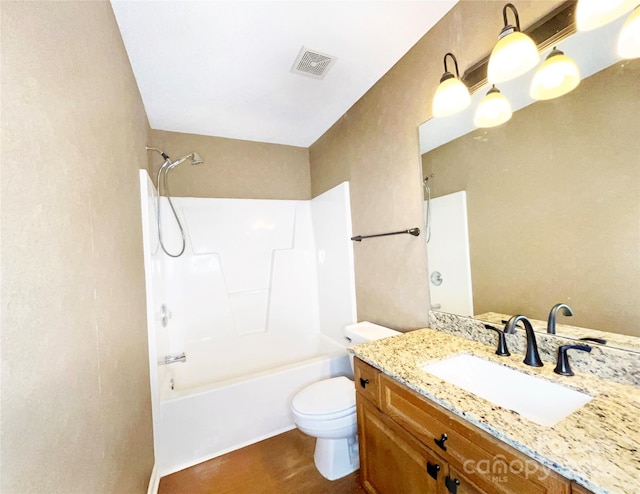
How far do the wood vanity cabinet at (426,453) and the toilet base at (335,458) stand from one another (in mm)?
292

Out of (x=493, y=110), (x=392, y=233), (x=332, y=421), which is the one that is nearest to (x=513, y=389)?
(x=332, y=421)

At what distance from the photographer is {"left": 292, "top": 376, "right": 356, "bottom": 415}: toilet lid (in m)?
1.49

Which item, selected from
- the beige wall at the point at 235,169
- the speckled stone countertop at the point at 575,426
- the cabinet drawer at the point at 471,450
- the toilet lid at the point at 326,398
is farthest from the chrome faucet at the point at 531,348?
the beige wall at the point at 235,169

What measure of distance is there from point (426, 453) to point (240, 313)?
6.65 ft

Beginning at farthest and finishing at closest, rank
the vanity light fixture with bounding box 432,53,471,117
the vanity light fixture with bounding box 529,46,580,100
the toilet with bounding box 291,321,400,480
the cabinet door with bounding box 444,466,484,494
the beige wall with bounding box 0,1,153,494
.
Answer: the toilet with bounding box 291,321,400,480
the vanity light fixture with bounding box 432,53,471,117
the vanity light fixture with bounding box 529,46,580,100
the cabinet door with bounding box 444,466,484,494
the beige wall with bounding box 0,1,153,494

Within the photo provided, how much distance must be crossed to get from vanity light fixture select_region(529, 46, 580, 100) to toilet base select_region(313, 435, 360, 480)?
1990 mm

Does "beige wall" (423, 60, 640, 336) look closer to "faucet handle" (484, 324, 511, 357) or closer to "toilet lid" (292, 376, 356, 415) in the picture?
"faucet handle" (484, 324, 511, 357)

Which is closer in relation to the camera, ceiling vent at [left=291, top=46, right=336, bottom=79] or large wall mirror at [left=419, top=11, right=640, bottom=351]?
large wall mirror at [left=419, top=11, right=640, bottom=351]

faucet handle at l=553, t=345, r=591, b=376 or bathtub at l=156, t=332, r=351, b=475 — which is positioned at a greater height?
faucet handle at l=553, t=345, r=591, b=376

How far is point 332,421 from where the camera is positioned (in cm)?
146

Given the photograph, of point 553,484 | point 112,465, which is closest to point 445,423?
point 553,484

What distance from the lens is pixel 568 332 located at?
100 cm

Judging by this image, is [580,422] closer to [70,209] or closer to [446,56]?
[70,209]

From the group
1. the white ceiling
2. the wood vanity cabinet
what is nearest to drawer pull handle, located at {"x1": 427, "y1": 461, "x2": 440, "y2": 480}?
the wood vanity cabinet
